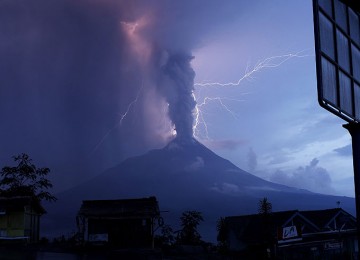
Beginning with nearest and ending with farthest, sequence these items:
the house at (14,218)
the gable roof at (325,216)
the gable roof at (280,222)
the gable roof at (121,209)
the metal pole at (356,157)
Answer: the metal pole at (356,157), the house at (14,218), the gable roof at (121,209), the gable roof at (280,222), the gable roof at (325,216)

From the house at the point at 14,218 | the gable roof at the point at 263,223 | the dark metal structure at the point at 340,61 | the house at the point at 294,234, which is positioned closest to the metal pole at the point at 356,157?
the dark metal structure at the point at 340,61

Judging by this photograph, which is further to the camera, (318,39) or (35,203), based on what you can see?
(35,203)

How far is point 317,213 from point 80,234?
22.3m

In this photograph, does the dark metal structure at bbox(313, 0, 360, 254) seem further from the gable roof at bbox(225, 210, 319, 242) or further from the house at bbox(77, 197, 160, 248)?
the house at bbox(77, 197, 160, 248)

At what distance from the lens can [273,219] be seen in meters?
43.2

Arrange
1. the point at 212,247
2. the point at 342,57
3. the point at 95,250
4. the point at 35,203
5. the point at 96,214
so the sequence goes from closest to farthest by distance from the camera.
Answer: the point at 342,57
the point at 95,250
the point at 96,214
the point at 35,203
the point at 212,247

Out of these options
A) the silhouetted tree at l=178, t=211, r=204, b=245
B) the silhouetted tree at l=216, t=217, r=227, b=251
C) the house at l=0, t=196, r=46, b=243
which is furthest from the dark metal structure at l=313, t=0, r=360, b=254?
Result: the silhouetted tree at l=178, t=211, r=204, b=245

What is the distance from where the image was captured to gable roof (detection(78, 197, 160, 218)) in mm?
42031

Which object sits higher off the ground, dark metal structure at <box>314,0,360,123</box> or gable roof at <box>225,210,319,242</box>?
dark metal structure at <box>314,0,360,123</box>

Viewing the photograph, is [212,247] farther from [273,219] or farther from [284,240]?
[284,240]

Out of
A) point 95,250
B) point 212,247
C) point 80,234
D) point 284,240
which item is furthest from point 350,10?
point 212,247

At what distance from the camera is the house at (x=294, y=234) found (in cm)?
3484

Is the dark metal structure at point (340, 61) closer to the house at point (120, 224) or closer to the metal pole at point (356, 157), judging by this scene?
the metal pole at point (356, 157)

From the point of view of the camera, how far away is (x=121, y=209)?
42719 mm
